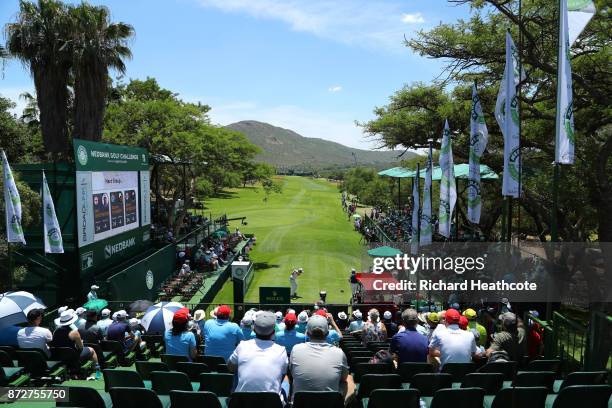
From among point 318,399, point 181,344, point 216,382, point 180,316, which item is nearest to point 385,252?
point 181,344

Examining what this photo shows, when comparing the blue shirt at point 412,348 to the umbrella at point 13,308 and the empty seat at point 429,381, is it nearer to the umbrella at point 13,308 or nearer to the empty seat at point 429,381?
the empty seat at point 429,381

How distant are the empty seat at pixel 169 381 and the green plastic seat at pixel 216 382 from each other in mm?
192

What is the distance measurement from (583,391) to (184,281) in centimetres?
2004

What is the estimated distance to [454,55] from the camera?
20250 millimetres

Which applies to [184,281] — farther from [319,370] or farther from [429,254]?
[319,370]

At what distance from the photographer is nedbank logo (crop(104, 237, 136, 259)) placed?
733 inches

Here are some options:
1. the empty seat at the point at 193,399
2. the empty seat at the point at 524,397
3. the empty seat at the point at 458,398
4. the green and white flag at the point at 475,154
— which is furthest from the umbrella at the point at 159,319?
the green and white flag at the point at 475,154

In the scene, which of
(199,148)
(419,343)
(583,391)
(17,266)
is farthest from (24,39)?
(583,391)

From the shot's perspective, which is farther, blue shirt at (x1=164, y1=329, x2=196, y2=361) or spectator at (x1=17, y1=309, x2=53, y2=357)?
spectator at (x1=17, y1=309, x2=53, y2=357)

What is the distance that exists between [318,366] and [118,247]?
56.4 ft

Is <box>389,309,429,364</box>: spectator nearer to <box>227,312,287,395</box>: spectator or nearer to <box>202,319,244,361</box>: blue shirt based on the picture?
<box>202,319,244,361</box>: blue shirt

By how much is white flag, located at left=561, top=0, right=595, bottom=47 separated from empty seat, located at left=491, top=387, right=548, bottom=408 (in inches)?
282

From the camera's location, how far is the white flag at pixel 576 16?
368 inches

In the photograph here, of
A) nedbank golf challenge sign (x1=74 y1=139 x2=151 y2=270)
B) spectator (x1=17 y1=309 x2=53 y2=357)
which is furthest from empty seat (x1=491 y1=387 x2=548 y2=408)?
nedbank golf challenge sign (x1=74 y1=139 x2=151 y2=270)
